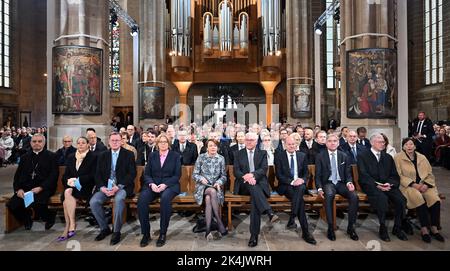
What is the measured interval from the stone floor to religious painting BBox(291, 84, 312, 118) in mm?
11030

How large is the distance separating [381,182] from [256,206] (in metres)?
1.74

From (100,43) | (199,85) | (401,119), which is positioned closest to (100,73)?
(100,43)

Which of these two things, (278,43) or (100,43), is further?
(278,43)

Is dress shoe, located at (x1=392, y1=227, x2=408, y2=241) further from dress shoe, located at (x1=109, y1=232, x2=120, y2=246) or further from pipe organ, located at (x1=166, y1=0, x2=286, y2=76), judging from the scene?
pipe organ, located at (x1=166, y1=0, x2=286, y2=76)

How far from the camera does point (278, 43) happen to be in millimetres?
20953

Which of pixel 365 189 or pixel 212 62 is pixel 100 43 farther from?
pixel 212 62

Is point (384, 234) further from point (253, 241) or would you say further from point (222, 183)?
point (222, 183)

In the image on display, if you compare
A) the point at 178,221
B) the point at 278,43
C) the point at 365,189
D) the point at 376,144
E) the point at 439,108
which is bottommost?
the point at 178,221

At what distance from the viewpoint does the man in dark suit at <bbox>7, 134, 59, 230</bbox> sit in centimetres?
504

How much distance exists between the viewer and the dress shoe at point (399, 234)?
15.0 feet

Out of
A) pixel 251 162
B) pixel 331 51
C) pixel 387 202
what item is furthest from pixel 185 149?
pixel 331 51

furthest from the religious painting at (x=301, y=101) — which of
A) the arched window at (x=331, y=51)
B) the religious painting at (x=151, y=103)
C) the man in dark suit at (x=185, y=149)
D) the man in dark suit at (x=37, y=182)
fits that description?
the man in dark suit at (x=37, y=182)

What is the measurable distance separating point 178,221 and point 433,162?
35.0 feet

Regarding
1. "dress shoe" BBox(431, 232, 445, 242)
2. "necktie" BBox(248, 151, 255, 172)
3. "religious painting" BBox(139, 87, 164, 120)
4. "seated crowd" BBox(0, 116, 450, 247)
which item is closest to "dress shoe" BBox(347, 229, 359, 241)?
"seated crowd" BBox(0, 116, 450, 247)
